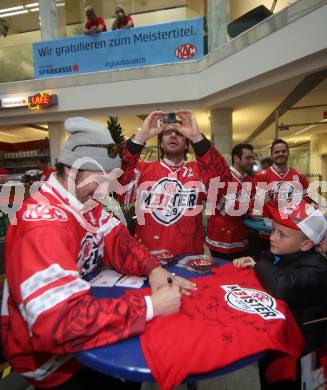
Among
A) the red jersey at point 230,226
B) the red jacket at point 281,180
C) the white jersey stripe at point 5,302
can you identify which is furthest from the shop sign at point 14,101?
the white jersey stripe at point 5,302

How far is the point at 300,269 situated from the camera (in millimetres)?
1298

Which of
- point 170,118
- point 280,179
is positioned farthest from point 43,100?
point 170,118

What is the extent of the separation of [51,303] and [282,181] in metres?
3.70

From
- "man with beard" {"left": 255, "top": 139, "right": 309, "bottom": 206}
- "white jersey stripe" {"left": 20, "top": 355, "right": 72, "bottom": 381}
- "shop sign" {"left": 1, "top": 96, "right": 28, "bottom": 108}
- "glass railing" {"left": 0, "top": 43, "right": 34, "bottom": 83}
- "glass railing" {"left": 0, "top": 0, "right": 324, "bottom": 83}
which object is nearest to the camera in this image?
"white jersey stripe" {"left": 20, "top": 355, "right": 72, "bottom": 381}

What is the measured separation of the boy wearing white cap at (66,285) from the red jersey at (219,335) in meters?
0.07

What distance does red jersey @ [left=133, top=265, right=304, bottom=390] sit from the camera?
87 cm

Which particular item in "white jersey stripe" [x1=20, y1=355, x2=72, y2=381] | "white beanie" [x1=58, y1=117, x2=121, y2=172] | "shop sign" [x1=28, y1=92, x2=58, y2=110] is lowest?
"white jersey stripe" [x1=20, y1=355, x2=72, y2=381]

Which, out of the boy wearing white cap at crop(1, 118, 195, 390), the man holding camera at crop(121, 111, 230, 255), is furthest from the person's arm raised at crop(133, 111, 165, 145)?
the boy wearing white cap at crop(1, 118, 195, 390)

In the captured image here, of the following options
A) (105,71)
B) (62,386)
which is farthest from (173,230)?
(105,71)

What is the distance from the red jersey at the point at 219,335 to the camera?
0.87 metres

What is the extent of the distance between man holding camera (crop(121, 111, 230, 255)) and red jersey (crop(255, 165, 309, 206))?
2.00 metres

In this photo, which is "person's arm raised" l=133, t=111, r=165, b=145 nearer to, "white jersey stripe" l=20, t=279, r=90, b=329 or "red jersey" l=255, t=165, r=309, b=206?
"white jersey stripe" l=20, t=279, r=90, b=329

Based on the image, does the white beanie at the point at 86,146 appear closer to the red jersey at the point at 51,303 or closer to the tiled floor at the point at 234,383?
the red jersey at the point at 51,303

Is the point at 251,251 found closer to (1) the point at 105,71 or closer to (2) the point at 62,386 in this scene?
(2) the point at 62,386
